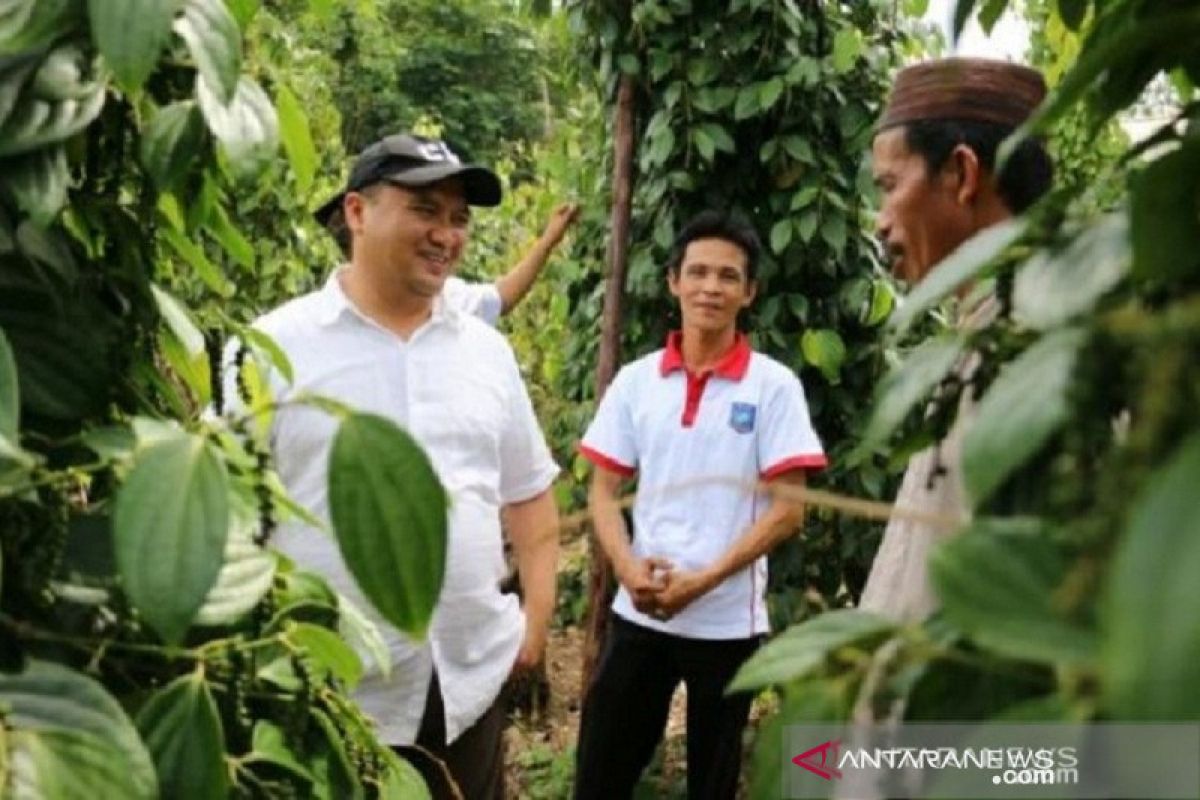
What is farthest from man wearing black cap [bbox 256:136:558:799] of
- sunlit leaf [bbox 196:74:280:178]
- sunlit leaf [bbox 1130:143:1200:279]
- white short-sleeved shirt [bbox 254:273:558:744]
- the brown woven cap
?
sunlit leaf [bbox 1130:143:1200:279]

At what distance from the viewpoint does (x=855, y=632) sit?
1.29 ft

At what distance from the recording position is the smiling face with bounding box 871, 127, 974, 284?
117 centimetres

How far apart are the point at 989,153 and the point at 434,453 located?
26.0 inches

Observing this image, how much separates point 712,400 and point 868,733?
1622 millimetres

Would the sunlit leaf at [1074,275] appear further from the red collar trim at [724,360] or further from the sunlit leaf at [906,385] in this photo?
the red collar trim at [724,360]

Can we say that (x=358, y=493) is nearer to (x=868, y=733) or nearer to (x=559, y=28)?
(x=868, y=733)

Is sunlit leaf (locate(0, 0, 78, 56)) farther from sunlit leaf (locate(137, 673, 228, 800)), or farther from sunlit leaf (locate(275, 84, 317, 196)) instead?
sunlit leaf (locate(137, 673, 228, 800))

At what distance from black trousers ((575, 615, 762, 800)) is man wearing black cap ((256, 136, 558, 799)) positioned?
1.16ft

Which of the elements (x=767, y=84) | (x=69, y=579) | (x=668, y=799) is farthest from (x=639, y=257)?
(x=69, y=579)

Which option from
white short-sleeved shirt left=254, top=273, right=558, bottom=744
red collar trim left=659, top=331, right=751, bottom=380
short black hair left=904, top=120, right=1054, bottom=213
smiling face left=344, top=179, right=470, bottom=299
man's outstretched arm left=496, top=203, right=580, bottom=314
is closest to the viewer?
short black hair left=904, top=120, right=1054, bottom=213

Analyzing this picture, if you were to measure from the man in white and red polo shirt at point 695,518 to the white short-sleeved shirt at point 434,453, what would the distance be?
0.37m

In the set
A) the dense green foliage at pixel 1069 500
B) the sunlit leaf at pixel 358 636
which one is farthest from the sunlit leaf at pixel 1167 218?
the sunlit leaf at pixel 358 636

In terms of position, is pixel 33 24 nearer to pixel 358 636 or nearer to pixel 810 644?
pixel 358 636

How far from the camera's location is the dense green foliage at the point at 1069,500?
0.84ft
